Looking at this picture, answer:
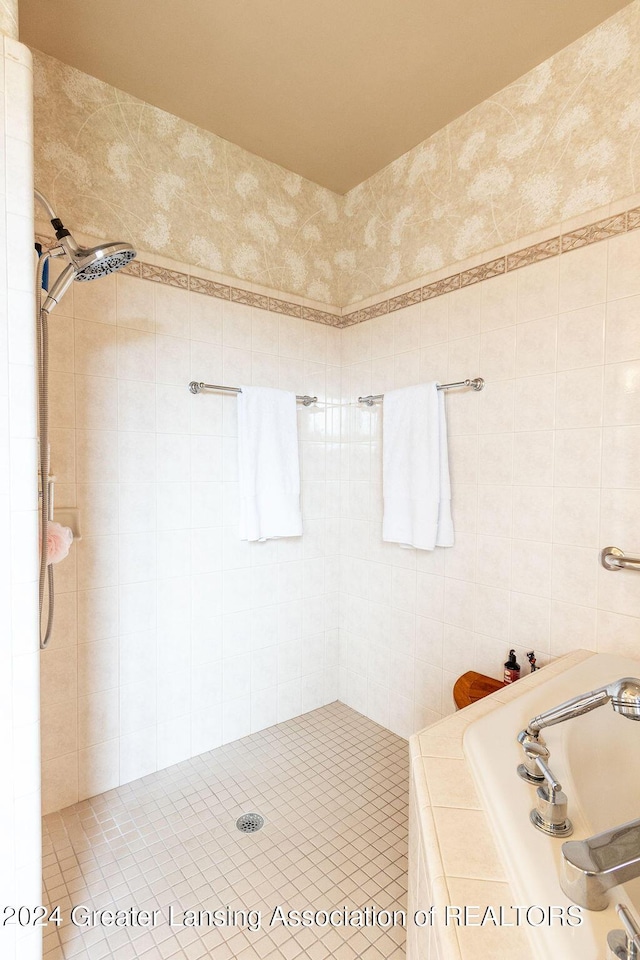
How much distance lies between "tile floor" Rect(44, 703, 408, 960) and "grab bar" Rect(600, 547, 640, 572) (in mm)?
1150

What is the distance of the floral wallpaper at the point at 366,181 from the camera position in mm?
1507

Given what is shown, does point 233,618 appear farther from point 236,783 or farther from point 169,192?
point 169,192

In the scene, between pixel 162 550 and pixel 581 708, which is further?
pixel 162 550

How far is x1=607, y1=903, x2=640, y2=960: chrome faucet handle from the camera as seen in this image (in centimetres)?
58

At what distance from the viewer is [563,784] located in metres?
0.92

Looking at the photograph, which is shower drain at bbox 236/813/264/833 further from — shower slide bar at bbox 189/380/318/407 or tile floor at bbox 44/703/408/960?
shower slide bar at bbox 189/380/318/407

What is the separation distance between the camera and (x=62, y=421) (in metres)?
1.67

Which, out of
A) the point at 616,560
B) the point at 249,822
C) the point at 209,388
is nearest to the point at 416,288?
the point at 209,388

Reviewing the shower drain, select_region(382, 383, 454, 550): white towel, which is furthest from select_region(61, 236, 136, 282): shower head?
the shower drain

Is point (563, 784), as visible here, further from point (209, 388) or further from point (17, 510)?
point (209, 388)

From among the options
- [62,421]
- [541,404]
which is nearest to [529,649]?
[541,404]

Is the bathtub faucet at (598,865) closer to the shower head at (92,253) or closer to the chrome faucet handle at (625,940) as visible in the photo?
the chrome faucet handle at (625,940)

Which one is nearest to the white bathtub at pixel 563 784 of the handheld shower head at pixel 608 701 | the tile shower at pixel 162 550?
the handheld shower head at pixel 608 701

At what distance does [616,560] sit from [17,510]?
1651 mm
